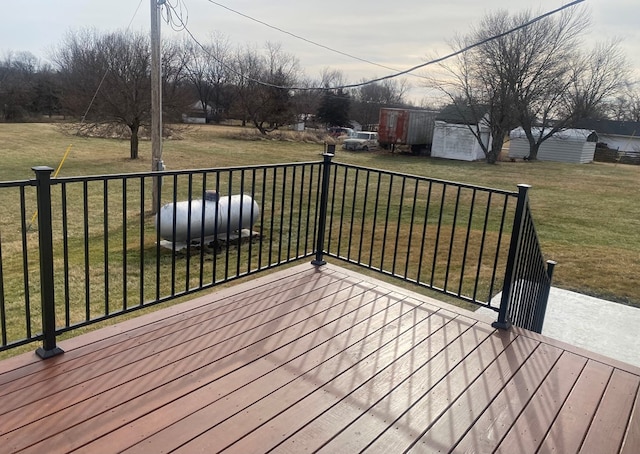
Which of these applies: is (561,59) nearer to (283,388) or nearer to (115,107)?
(115,107)

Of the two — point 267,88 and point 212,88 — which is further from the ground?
point 212,88

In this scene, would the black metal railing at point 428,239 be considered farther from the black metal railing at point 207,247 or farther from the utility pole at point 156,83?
the utility pole at point 156,83

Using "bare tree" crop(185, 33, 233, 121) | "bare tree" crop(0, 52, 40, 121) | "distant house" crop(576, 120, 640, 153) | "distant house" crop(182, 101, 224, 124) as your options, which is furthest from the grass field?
"distant house" crop(576, 120, 640, 153)

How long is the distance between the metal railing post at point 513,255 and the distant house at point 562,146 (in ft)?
89.8

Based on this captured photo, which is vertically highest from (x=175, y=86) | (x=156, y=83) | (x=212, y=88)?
(x=212, y=88)

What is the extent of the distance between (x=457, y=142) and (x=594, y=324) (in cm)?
2246

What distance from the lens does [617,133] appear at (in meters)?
34.1

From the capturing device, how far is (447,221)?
29.7 ft

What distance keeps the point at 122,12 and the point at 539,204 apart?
421 inches

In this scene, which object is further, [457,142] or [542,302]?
[457,142]

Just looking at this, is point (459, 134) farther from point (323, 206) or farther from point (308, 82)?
point (323, 206)

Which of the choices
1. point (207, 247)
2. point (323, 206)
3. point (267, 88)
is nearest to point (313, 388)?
point (323, 206)

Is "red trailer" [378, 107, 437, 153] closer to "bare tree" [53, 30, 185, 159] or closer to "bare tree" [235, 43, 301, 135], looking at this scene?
"bare tree" [235, 43, 301, 135]

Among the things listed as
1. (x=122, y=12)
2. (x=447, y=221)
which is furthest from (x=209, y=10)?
(x=447, y=221)
